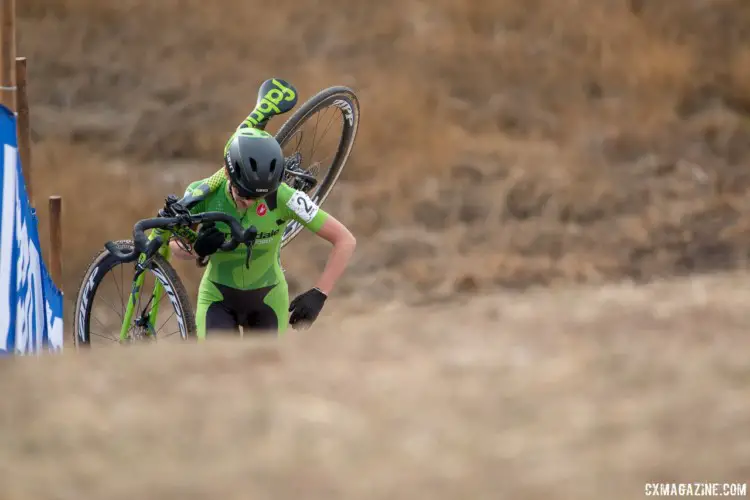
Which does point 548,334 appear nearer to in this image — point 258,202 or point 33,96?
point 258,202

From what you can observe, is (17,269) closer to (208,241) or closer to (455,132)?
(208,241)

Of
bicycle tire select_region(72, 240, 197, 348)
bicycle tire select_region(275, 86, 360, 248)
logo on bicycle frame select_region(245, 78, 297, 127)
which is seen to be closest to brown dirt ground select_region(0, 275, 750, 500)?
bicycle tire select_region(72, 240, 197, 348)

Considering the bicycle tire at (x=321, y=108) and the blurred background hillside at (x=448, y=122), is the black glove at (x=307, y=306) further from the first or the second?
the blurred background hillside at (x=448, y=122)

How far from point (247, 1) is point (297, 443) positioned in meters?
15.4

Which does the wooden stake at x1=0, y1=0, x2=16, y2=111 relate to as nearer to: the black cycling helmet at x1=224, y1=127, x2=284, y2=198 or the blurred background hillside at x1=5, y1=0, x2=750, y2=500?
the black cycling helmet at x1=224, y1=127, x2=284, y2=198

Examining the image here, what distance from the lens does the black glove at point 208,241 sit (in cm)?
618

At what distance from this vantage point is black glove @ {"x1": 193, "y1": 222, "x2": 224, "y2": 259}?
6184 millimetres

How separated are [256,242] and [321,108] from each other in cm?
201

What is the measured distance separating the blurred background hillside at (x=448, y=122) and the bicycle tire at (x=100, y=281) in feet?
26.9

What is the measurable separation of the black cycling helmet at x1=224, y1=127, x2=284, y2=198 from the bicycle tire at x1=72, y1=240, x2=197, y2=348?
60cm

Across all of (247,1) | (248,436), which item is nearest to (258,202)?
(248,436)

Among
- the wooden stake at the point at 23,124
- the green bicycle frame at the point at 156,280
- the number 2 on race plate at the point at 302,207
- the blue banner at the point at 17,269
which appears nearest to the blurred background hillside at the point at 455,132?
the number 2 on race plate at the point at 302,207

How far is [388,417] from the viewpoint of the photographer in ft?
10.8

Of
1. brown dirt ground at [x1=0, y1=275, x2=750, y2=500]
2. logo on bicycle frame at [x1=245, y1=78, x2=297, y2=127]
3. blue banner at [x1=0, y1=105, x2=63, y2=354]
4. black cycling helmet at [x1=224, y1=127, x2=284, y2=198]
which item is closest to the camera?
brown dirt ground at [x1=0, y1=275, x2=750, y2=500]
